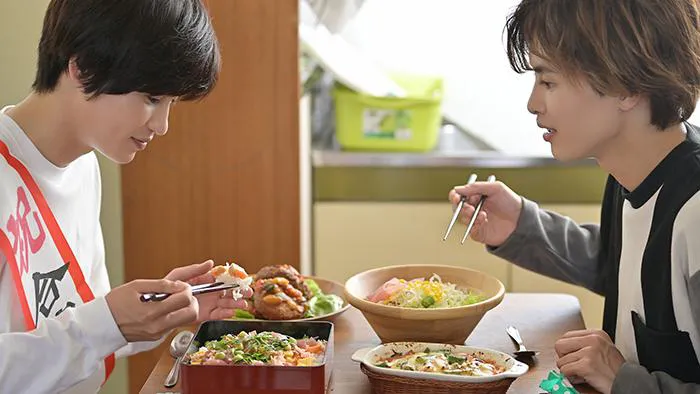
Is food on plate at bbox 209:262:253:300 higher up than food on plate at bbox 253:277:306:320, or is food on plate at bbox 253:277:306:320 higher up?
food on plate at bbox 209:262:253:300

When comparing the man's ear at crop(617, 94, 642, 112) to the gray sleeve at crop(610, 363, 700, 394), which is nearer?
the gray sleeve at crop(610, 363, 700, 394)

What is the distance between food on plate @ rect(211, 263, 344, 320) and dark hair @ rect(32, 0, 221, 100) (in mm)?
342

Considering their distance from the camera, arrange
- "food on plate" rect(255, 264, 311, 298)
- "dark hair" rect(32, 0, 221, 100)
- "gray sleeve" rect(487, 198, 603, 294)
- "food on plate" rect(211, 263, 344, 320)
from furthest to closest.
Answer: "gray sleeve" rect(487, 198, 603, 294) → "food on plate" rect(255, 264, 311, 298) → "food on plate" rect(211, 263, 344, 320) → "dark hair" rect(32, 0, 221, 100)

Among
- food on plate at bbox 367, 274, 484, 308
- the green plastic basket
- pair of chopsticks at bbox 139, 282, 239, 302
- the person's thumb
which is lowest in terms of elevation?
food on plate at bbox 367, 274, 484, 308

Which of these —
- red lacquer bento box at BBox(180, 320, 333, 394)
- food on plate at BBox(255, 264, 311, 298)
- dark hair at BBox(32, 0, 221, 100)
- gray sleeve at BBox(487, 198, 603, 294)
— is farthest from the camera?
gray sleeve at BBox(487, 198, 603, 294)

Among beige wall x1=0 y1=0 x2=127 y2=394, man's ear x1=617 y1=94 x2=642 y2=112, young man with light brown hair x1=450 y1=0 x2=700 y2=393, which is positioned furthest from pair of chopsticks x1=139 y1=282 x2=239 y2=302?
beige wall x1=0 y1=0 x2=127 y2=394

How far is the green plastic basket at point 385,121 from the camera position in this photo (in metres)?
3.27

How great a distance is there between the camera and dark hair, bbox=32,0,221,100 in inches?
62.1

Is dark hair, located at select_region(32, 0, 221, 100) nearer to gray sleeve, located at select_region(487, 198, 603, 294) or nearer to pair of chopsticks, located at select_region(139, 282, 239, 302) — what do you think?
pair of chopsticks, located at select_region(139, 282, 239, 302)

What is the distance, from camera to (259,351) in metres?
1.45

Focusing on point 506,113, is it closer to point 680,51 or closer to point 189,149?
point 189,149

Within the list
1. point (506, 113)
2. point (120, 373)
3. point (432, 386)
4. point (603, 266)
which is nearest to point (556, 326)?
point (603, 266)

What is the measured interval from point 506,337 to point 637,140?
0.44 m

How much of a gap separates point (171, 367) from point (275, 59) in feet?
3.97
